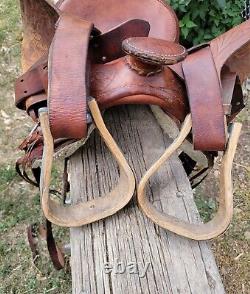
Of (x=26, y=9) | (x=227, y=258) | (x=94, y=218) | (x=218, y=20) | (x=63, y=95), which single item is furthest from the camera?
(x=218, y=20)

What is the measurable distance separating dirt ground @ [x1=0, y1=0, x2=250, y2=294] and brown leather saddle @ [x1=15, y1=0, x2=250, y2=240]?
102cm

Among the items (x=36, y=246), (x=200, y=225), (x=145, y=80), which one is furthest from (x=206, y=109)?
(x=36, y=246)

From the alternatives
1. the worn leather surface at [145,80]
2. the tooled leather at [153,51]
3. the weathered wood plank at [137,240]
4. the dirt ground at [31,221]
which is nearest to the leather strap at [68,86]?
the worn leather surface at [145,80]

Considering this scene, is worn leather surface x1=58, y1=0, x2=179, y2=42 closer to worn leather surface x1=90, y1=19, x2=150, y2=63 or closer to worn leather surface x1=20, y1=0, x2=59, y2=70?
worn leather surface x1=20, y1=0, x2=59, y2=70

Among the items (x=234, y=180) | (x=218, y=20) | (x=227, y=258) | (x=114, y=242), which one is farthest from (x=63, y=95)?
(x=218, y=20)

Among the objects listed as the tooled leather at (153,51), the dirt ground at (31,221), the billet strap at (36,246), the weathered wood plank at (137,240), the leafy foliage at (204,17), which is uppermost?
the tooled leather at (153,51)

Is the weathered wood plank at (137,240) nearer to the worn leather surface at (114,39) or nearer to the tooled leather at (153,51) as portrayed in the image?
the worn leather surface at (114,39)

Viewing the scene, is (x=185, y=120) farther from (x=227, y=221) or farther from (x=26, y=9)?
(x=26, y=9)

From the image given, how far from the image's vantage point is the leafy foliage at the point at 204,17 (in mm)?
3016

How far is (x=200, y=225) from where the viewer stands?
1.32m

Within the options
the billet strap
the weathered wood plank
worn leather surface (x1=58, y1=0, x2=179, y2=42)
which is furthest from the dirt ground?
worn leather surface (x1=58, y1=0, x2=179, y2=42)

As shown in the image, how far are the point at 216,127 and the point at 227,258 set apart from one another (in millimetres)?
1359

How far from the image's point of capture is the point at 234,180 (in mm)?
2793

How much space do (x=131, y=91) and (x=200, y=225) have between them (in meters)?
0.44
